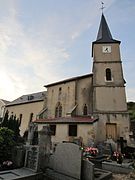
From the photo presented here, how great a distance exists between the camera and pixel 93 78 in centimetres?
2089

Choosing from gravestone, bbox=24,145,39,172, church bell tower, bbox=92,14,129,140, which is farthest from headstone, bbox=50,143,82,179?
church bell tower, bbox=92,14,129,140

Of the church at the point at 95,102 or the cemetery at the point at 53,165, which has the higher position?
the church at the point at 95,102

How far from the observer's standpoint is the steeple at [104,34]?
901 inches

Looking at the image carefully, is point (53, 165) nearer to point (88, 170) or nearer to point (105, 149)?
point (88, 170)

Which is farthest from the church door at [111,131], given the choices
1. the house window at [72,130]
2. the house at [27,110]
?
the house at [27,110]

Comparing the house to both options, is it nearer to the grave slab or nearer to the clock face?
the clock face

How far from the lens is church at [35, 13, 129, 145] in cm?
1695

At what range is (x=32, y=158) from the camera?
7.47 m

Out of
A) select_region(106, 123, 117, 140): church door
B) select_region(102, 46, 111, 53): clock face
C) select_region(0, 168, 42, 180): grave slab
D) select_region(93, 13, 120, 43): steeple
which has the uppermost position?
select_region(93, 13, 120, 43): steeple

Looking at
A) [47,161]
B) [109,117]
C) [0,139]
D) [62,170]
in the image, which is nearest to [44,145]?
[47,161]

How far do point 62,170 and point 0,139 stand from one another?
12.3ft

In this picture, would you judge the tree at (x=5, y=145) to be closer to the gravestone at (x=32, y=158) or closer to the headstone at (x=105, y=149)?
the gravestone at (x=32, y=158)

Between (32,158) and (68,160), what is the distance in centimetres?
204

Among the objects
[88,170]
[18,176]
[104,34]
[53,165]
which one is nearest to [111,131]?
Answer: [53,165]
